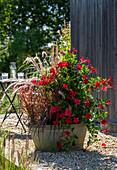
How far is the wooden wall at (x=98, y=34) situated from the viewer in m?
3.99

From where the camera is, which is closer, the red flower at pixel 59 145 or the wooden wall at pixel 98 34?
the red flower at pixel 59 145

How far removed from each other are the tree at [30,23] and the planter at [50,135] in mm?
9033

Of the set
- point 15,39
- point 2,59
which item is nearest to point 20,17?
point 15,39

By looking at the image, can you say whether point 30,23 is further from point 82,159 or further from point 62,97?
point 82,159

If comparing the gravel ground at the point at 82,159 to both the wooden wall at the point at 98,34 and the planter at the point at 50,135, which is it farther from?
the wooden wall at the point at 98,34

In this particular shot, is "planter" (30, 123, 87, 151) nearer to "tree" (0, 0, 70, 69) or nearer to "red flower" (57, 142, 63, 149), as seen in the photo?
"red flower" (57, 142, 63, 149)

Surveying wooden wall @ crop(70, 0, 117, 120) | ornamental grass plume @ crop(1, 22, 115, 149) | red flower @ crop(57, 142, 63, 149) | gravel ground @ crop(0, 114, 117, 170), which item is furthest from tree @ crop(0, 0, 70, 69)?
red flower @ crop(57, 142, 63, 149)

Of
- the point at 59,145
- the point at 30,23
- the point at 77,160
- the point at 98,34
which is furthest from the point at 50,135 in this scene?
the point at 30,23

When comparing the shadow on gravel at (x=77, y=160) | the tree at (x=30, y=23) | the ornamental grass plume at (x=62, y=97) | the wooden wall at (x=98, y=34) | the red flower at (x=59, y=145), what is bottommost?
the shadow on gravel at (x=77, y=160)

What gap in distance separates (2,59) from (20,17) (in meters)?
2.58

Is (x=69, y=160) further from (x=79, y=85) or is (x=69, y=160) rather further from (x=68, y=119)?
(x=79, y=85)

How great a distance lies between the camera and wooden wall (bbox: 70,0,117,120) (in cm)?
399

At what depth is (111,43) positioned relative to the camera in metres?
4.01

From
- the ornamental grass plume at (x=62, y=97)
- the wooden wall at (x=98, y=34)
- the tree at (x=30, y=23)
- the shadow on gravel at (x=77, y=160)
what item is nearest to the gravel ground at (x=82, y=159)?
the shadow on gravel at (x=77, y=160)
